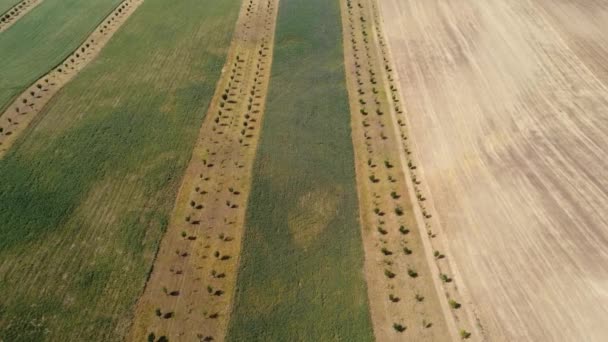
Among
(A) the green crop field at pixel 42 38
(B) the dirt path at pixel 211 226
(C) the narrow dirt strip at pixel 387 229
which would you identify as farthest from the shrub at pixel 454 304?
(A) the green crop field at pixel 42 38

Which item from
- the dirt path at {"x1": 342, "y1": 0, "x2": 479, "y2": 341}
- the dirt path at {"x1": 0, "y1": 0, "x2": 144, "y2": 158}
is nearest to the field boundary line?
the dirt path at {"x1": 342, "y1": 0, "x2": 479, "y2": 341}

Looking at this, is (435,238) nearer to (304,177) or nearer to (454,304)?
(454,304)

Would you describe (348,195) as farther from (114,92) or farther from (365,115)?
(114,92)

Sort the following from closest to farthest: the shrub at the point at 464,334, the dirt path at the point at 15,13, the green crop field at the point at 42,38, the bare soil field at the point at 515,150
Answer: the shrub at the point at 464,334
the bare soil field at the point at 515,150
the green crop field at the point at 42,38
the dirt path at the point at 15,13

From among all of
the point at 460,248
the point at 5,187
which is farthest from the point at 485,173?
the point at 5,187

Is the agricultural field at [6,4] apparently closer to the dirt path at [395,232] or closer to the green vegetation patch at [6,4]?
the green vegetation patch at [6,4]

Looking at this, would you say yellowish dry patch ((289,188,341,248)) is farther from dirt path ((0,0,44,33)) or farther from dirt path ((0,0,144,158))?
dirt path ((0,0,44,33))
